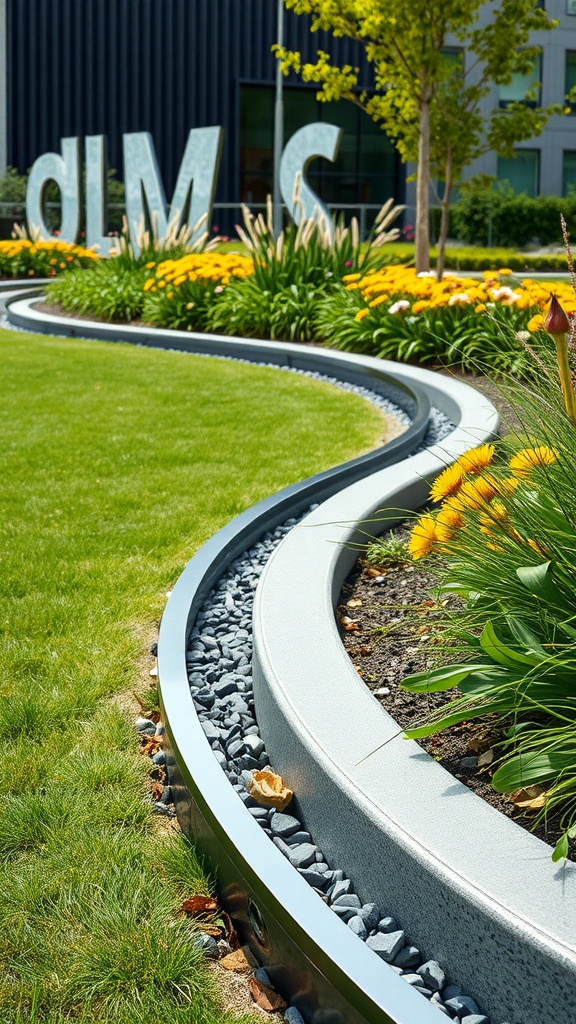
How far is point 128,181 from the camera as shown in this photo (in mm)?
17516

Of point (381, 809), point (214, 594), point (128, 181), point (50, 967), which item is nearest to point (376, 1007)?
point (381, 809)

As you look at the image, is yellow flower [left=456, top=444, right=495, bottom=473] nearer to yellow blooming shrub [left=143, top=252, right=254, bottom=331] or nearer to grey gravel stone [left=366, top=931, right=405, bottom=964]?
grey gravel stone [left=366, top=931, right=405, bottom=964]

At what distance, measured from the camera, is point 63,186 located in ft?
68.2

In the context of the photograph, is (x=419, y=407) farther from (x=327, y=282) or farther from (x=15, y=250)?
(x=15, y=250)

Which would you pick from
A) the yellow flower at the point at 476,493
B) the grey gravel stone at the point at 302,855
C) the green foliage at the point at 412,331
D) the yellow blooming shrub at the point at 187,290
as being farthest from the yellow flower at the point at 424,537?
the yellow blooming shrub at the point at 187,290

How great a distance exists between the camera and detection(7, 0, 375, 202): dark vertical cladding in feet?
108

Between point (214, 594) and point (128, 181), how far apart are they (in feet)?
49.8

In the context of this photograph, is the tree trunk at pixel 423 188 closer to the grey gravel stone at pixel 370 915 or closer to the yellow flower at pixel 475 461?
the yellow flower at pixel 475 461

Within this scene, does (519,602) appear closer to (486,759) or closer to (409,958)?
(486,759)

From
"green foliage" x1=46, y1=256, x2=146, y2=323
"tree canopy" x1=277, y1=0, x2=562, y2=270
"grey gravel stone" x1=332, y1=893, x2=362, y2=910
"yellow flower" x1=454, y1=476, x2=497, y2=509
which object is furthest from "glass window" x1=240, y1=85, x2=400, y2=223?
"grey gravel stone" x1=332, y1=893, x2=362, y2=910

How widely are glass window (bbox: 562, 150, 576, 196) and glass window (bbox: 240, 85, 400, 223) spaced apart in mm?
7321

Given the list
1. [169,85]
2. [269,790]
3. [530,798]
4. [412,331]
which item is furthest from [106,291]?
[169,85]

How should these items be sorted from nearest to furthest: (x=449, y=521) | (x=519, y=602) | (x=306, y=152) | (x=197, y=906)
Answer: (x=197, y=906) → (x=519, y=602) → (x=449, y=521) → (x=306, y=152)

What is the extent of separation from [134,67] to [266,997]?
117 feet
